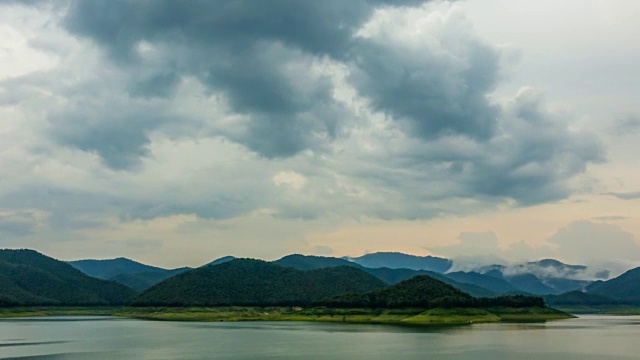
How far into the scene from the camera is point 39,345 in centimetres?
8325

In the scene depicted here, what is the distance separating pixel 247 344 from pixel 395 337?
22275 mm

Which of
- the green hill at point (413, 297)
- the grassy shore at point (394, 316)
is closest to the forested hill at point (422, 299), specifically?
the green hill at point (413, 297)

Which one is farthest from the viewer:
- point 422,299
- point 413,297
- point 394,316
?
point 413,297

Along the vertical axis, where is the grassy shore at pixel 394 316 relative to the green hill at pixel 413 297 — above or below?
below

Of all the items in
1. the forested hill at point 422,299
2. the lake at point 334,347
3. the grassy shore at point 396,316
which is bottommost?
the lake at point 334,347

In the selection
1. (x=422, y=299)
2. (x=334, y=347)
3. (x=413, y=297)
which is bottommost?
(x=334, y=347)

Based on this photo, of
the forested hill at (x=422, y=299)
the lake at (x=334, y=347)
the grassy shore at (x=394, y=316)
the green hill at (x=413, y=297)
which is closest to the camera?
the lake at (x=334, y=347)

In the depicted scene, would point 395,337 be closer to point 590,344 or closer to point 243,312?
point 590,344

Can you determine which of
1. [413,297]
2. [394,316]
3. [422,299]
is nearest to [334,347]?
[394,316]

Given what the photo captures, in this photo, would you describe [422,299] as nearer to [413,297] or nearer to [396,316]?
[413,297]

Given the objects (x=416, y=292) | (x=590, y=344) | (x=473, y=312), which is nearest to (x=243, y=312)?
(x=416, y=292)

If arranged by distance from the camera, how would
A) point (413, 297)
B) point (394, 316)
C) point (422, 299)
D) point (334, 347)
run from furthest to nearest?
point (413, 297) → point (422, 299) → point (394, 316) → point (334, 347)

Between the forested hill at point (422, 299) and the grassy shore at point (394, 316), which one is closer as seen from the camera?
the grassy shore at point (394, 316)

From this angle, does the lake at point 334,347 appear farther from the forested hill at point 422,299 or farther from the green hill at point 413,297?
the forested hill at point 422,299
